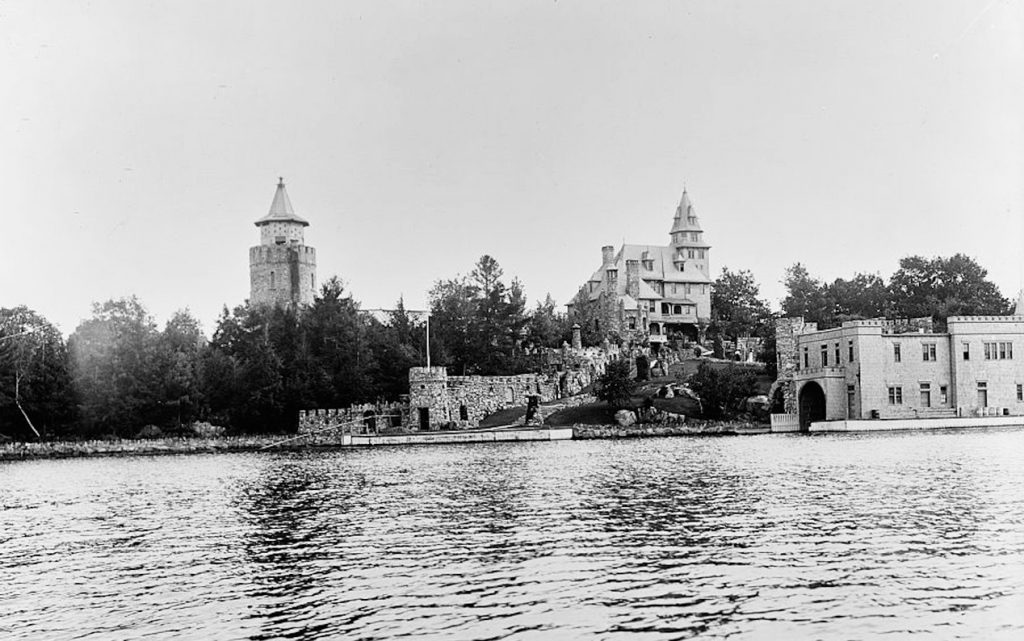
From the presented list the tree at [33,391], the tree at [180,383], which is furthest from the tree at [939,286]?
the tree at [33,391]

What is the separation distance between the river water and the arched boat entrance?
3288 centimetres

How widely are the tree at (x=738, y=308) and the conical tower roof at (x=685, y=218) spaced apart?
19.0ft

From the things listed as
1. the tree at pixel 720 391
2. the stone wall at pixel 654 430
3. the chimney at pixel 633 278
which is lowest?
the stone wall at pixel 654 430

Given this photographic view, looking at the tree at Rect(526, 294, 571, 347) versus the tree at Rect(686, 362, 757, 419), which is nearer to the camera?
the tree at Rect(686, 362, 757, 419)

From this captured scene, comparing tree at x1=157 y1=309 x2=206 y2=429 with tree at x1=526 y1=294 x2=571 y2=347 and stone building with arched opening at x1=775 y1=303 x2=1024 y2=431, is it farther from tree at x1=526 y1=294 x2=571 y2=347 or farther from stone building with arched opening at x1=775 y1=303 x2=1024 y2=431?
stone building with arched opening at x1=775 y1=303 x2=1024 y2=431

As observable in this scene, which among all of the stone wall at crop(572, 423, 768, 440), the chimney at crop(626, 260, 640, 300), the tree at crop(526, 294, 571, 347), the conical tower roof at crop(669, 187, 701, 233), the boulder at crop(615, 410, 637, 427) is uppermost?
the conical tower roof at crop(669, 187, 701, 233)

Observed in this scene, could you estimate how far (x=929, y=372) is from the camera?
6931 cm

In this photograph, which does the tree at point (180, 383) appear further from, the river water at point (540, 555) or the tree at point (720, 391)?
the river water at point (540, 555)

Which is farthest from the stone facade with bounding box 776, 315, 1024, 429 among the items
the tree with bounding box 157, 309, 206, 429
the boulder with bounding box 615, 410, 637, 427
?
the tree with bounding box 157, 309, 206, 429

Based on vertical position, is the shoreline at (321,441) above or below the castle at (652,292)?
below

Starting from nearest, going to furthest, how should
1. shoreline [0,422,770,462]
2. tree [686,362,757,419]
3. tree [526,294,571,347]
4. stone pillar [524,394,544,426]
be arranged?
shoreline [0,422,770,462], tree [686,362,757,419], stone pillar [524,394,544,426], tree [526,294,571,347]

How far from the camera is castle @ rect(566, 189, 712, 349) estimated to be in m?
97.3

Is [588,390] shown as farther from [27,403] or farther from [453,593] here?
[453,593]

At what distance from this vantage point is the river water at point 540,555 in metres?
15.7
